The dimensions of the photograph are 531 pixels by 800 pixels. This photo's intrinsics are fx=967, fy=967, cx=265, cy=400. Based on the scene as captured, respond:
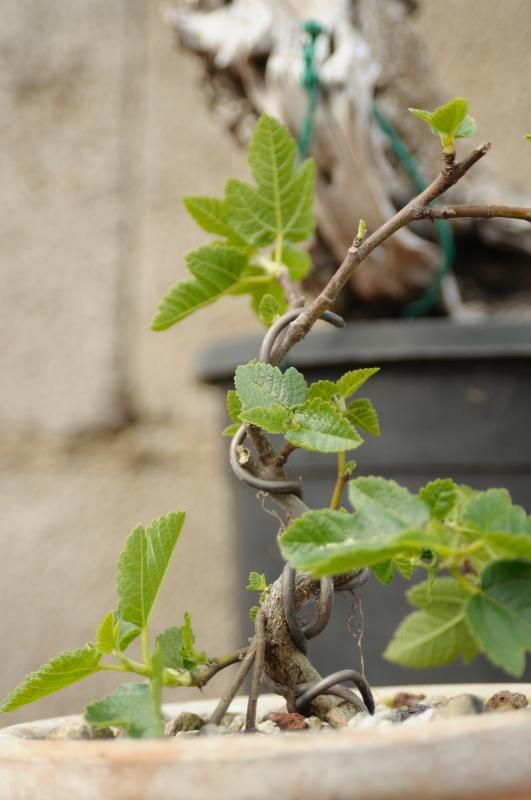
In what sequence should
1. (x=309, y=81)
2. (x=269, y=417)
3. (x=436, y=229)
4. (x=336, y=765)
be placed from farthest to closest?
1. (x=436, y=229)
2. (x=309, y=81)
3. (x=269, y=417)
4. (x=336, y=765)

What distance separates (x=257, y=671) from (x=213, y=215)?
8.7 inches

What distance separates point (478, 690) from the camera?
0.44 m

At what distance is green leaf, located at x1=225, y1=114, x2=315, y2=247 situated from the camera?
448mm

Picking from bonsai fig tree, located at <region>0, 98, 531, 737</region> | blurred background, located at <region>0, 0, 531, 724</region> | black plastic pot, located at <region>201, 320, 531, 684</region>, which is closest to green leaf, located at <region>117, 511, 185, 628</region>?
bonsai fig tree, located at <region>0, 98, 531, 737</region>

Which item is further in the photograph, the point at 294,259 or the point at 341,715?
the point at 294,259

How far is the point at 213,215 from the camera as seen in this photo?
0.47m

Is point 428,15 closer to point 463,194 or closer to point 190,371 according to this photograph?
point 463,194

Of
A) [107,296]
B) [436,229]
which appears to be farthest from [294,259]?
[107,296]

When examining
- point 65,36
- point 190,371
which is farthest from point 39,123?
point 190,371

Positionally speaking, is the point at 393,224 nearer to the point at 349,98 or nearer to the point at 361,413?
the point at 361,413

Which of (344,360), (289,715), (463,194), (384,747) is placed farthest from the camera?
(463,194)

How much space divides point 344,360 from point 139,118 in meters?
0.65

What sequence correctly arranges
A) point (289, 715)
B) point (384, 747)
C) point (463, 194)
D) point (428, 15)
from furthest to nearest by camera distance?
point (428, 15), point (463, 194), point (289, 715), point (384, 747)

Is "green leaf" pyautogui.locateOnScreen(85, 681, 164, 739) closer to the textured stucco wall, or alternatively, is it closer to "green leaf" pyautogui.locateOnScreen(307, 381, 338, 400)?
"green leaf" pyautogui.locateOnScreen(307, 381, 338, 400)
